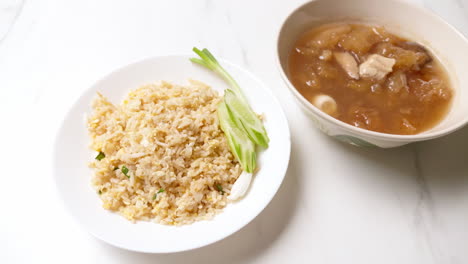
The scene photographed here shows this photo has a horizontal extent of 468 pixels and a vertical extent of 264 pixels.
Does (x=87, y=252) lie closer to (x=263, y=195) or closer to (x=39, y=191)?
(x=39, y=191)

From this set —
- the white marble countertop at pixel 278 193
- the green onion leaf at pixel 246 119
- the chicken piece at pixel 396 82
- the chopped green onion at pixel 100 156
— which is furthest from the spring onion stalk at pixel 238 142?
the chicken piece at pixel 396 82

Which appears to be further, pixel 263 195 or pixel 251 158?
pixel 251 158

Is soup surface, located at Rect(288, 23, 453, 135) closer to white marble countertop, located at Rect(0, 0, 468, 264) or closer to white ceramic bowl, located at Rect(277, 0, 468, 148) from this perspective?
→ white ceramic bowl, located at Rect(277, 0, 468, 148)

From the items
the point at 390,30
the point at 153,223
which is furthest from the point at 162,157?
the point at 390,30

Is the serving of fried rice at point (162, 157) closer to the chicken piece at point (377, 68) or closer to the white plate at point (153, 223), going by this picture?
the white plate at point (153, 223)

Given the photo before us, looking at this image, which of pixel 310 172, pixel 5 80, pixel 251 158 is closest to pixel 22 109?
pixel 5 80

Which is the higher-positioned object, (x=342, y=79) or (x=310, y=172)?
(x=342, y=79)
